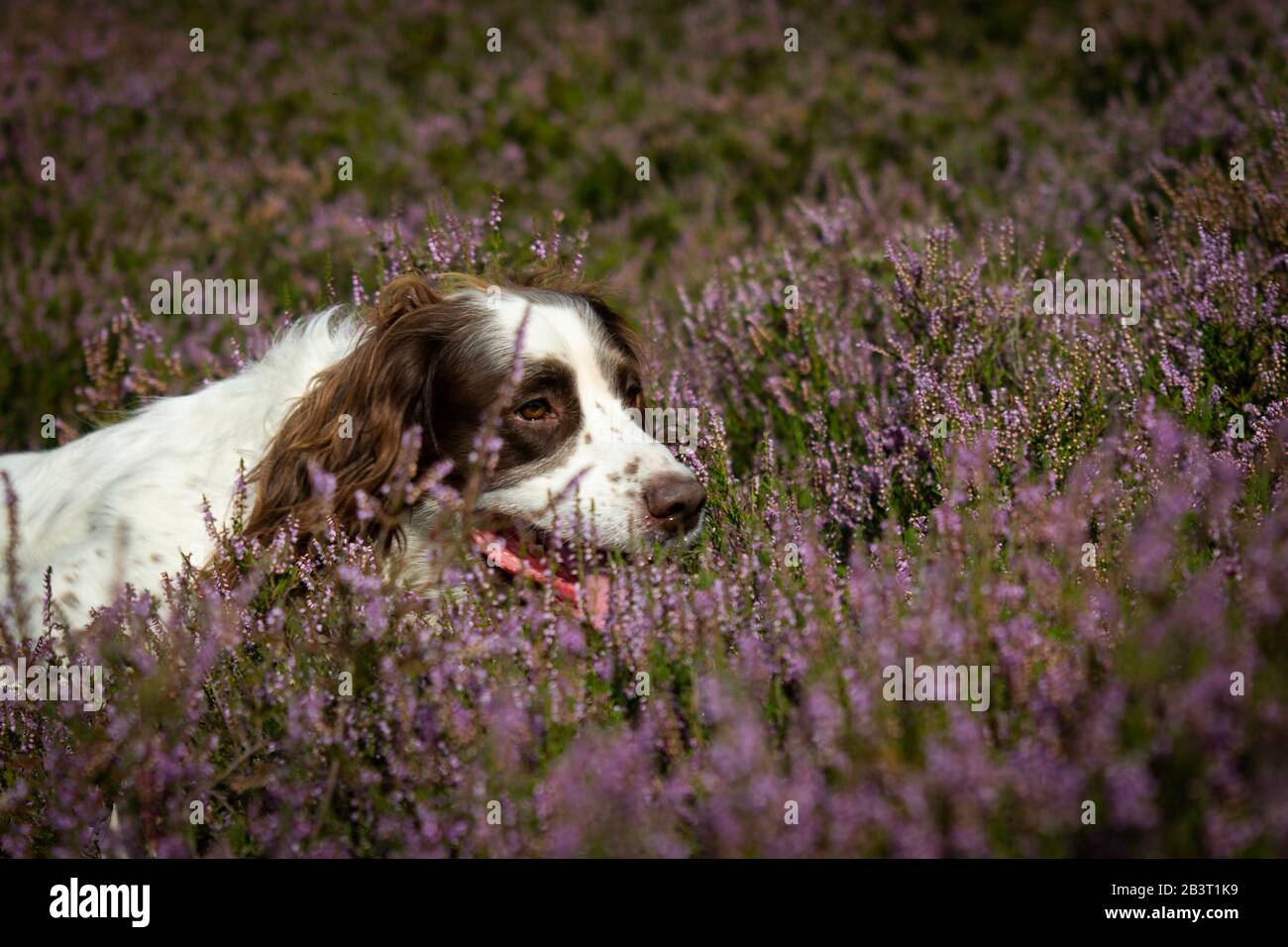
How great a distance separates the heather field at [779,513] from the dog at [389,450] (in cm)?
17

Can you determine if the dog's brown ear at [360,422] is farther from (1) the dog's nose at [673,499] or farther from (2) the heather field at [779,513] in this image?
(1) the dog's nose at [673,499]

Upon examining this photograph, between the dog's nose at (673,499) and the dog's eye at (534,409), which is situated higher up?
the dog's eye at (534,409)

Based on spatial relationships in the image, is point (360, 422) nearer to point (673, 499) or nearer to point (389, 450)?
point (389, 450)

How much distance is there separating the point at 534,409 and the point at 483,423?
0.24 metres

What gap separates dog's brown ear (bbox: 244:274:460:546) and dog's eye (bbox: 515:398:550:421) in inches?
13.1

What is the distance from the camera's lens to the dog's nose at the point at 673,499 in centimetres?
298

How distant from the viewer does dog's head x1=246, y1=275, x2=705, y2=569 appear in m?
3.04

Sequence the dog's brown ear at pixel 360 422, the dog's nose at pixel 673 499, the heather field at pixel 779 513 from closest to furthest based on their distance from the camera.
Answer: the heather field at pixel 779 513 → the dog's nose at pixel 673 499 → the dog's brown ear at pixel 360 422

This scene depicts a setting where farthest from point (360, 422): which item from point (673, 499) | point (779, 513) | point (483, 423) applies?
point (779, 513)

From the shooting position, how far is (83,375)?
5133mm

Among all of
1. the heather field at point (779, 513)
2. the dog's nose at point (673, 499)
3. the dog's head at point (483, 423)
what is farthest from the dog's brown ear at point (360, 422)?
the dog's nose at point (673, 499)

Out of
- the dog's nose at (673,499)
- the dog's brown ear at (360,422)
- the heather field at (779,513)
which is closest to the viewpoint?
the heather field at (779,513)

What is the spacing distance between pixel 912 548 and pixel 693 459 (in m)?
0.73
